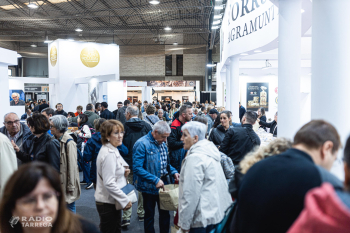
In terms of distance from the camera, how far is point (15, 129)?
3.59m

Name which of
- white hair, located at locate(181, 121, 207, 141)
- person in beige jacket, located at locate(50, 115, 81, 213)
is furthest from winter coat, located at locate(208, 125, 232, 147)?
person in beige jacket, located at locate(50, 115, 81, 213)

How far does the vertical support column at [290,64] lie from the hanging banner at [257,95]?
833cm

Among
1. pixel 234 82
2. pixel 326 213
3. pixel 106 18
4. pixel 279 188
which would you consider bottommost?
pixel 279 188

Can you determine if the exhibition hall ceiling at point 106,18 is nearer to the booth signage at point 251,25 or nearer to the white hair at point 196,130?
the booth signage at point 251,25

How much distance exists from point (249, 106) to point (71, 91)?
8755 millimetres

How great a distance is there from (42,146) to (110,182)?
0.90m

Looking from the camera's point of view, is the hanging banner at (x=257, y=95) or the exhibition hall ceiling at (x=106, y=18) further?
the exhibition hall ceiling at (x=106, y=18)

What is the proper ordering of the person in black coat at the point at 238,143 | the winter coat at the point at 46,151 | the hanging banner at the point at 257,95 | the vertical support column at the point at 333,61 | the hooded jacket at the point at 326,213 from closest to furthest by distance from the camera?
1. the hooded jacket at the point at 326,213
2. the vertical support column at the point at 333,61
3. the winter coat at the point at 46,151
4. the person in black coat at the point at 238,143
5. the hanging banner at the point at 257,95

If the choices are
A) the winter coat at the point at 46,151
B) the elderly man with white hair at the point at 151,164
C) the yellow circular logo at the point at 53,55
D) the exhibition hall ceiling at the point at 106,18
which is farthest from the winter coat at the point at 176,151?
the yellow circular logo at the point at 53,55

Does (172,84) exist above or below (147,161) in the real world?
above

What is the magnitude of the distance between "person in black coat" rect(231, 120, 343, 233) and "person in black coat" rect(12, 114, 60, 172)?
2.11 meters

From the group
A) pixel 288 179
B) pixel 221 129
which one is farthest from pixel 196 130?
pixel 221 129

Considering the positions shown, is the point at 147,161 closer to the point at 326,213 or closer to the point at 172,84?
the point at 326,213

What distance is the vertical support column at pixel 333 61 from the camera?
6.55 feet
